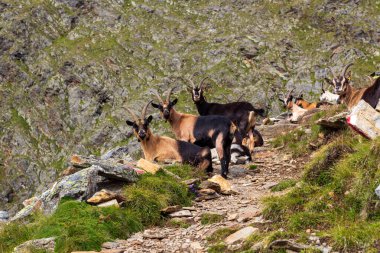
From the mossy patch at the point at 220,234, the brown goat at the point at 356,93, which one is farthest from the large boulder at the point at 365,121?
the brown goat at the point at 356,93

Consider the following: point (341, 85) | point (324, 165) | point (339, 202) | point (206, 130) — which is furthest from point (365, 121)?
point (341, 85)

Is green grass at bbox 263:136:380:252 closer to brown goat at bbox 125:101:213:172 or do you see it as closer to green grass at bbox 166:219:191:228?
green grass at bbox 166:219:191:228

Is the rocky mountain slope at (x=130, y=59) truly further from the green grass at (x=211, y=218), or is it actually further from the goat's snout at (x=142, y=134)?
the green grass at (x=211, y=218)

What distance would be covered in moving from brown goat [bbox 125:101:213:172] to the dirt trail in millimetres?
1094

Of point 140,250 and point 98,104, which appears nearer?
point 140,250

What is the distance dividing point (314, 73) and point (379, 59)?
16688 millimetres

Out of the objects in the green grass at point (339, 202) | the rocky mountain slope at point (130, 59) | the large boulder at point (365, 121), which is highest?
the large boulder at point (365, 121)

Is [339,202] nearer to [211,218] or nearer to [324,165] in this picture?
[324,165]

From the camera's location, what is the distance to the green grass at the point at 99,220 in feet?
27.5

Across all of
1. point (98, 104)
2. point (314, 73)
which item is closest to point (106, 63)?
point (98, 104)

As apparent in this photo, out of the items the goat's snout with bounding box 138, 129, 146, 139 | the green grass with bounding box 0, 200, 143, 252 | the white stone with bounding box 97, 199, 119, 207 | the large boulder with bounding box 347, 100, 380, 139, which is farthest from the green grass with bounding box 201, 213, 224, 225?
the goat's snout with bounding box 138, 129, 146, 139

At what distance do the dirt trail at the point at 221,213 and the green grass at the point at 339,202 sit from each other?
779 millimetres

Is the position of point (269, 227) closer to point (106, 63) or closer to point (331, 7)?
point (106, 63)

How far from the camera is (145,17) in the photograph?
141000 millimetres
